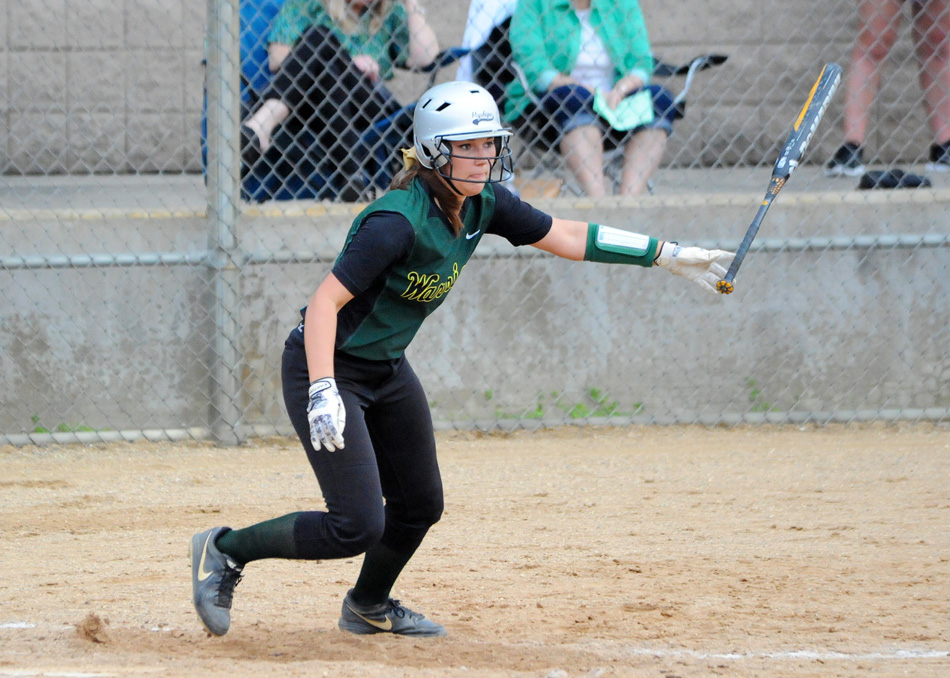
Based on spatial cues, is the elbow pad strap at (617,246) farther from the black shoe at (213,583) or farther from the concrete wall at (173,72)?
the concrete wall at (173,72)

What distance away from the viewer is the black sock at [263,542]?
3.23m

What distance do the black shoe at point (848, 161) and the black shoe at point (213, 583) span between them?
488cm

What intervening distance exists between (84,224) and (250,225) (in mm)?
880

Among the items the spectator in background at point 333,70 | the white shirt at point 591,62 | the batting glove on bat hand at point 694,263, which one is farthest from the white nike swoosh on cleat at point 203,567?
the white shirt at point 591,62

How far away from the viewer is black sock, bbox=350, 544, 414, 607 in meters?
3.51

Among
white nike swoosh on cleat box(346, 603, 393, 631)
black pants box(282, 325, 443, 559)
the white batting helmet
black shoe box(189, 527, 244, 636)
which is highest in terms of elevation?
the white batting helmet

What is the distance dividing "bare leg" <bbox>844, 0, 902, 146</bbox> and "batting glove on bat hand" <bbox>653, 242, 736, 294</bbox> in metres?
3.63

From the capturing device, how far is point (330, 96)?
620 centimetres

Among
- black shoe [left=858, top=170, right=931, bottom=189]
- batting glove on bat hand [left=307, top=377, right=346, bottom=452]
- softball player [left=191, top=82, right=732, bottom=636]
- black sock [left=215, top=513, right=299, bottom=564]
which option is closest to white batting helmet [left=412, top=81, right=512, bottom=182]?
softball player [left=191, top=82, right=732, bottom=636]

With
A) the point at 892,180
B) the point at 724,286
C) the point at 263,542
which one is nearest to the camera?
the point at 263,542

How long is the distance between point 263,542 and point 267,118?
Answer: 3.45 m

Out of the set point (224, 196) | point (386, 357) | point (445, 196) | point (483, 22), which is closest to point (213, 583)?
point (386, 357)

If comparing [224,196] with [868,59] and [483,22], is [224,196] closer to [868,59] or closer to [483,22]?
[483,22]

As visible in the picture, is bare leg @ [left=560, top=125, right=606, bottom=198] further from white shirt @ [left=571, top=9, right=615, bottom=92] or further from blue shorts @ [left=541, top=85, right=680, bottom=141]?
white shirt @ [left=571, top=9, right=615, bottom=92]
